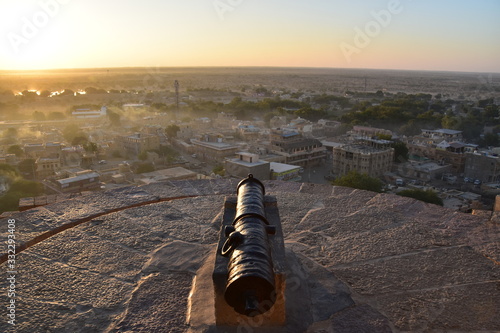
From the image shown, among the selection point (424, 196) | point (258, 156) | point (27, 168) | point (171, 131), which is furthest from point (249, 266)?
point (171, 131)

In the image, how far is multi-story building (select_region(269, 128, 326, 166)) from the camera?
2336 cm

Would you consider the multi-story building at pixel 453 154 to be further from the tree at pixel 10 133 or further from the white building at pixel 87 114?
the tree at pixel 10 133

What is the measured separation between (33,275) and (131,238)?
0.77m

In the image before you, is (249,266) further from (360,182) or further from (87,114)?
(87,114)

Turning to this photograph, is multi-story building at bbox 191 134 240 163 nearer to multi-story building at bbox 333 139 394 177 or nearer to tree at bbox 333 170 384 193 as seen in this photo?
multi-story building at bbox 333 139 394 177

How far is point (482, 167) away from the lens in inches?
855

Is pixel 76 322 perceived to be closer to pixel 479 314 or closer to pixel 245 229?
pixel 245 229

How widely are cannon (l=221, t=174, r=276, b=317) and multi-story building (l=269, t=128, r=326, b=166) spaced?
20202mm

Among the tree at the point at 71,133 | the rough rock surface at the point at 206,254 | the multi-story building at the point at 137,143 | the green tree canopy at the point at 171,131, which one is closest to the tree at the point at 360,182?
the rough rock surface at the point at 206,254

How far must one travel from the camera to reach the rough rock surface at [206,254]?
7.96ft

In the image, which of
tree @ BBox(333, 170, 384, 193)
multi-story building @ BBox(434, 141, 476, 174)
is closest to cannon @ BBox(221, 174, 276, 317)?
tree @ BBox(333, 170, 384, 193)

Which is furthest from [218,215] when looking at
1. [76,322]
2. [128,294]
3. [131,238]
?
[76,322]

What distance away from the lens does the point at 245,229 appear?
238 centimetres

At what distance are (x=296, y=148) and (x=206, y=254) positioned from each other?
68.7 ft
